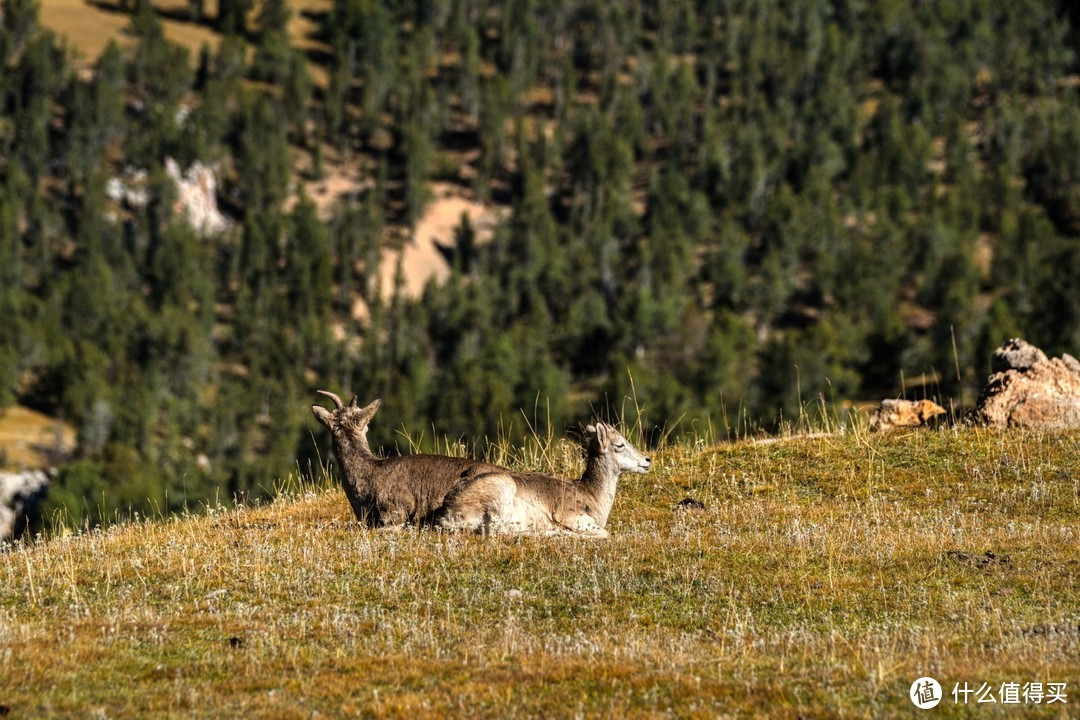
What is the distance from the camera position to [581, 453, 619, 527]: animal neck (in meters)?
21.4

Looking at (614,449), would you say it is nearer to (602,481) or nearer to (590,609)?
Answer: (602,481)

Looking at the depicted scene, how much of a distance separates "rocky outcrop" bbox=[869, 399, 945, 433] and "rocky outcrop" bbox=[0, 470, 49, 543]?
11806cm

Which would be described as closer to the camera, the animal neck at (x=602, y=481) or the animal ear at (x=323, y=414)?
the animal neck at (x=602, y=481)

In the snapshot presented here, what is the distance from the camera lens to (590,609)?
15727 mm

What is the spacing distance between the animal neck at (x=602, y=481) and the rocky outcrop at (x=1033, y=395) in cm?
1092

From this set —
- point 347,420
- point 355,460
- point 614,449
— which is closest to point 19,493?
point 347,420

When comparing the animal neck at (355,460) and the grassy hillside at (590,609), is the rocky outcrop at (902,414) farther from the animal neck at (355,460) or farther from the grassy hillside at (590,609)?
the animal neck at (355,460)

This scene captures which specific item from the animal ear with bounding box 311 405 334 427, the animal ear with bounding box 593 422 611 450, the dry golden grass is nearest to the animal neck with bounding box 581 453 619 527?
the animal ear with bounding box 593 422 611 450

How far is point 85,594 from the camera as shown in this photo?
56.4ft

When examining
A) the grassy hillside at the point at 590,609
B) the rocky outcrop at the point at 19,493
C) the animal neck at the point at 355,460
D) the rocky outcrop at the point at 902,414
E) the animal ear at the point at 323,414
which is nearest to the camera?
the grassy hillside at the point at 590,609

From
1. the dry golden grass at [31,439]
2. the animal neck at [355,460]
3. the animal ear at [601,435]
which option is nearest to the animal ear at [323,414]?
the animal neck at [355,460]

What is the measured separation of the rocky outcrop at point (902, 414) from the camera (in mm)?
29475

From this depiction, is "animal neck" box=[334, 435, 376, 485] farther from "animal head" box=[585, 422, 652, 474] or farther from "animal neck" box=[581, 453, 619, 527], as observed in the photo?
"animal head" box=[585, 422, 652, 474]

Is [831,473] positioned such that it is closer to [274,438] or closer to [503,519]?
[503,519]
